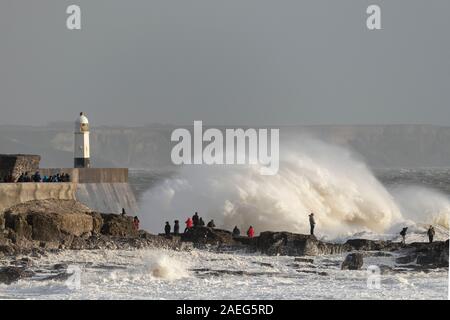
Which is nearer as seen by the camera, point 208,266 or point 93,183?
point 208,266

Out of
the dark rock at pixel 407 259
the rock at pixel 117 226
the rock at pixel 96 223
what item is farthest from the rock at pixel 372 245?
the rock at pixel 96 223

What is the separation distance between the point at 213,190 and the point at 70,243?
38.4 feet

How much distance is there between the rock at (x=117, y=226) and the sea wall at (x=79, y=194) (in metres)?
0.90

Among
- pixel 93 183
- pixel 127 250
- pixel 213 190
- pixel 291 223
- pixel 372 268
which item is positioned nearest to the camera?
pixel 372 268

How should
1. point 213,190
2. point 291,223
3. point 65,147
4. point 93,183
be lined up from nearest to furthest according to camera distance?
point 93,183 < point 291,223 < point 213,190 < point 65,147

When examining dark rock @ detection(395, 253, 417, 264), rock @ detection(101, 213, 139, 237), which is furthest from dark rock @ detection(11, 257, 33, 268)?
dark rock @ detection(395, 253, 417, 264)

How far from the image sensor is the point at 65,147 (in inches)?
3462

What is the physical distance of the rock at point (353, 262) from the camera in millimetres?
22094

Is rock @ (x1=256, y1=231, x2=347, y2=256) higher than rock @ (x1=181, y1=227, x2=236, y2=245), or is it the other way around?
rock @ (x1=181, y1=227, x2=236, y2=245)

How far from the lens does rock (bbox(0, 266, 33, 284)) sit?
1972 cm

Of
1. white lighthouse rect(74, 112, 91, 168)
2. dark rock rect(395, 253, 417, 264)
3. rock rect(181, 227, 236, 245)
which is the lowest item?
dark rock rect(395, 253, 417, 264)

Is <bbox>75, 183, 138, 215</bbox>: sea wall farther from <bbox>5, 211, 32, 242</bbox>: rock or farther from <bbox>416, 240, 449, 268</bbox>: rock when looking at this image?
<bbox>416, 240, 449, 268</bbox>: rock
